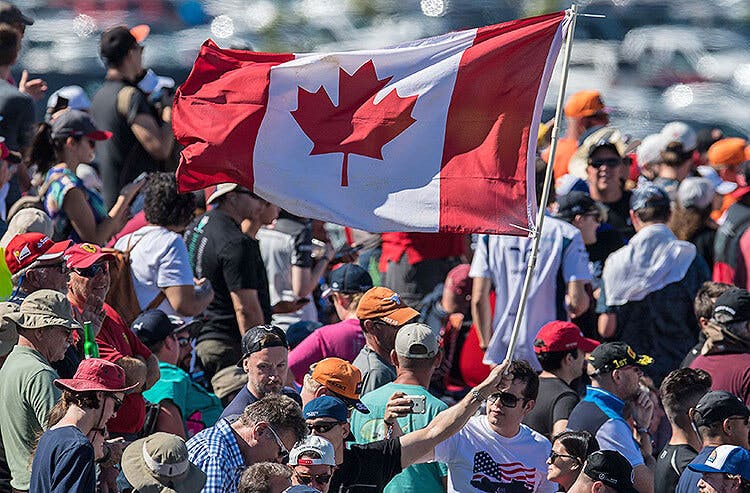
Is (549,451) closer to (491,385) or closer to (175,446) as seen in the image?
(491,385)

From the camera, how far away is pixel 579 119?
13250 mm

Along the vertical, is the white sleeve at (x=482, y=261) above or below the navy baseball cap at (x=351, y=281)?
below

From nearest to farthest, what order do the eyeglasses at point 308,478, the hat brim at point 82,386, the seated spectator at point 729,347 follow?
the hat brim at point 82,386, the eyeglasses at point 308,478, the seated spectator at point 729,347

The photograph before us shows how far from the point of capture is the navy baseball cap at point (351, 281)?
909 cm

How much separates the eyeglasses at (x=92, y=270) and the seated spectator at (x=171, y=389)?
26.1 inches

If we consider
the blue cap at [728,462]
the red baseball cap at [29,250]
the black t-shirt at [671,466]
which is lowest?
the black t-shirt at [671,466]

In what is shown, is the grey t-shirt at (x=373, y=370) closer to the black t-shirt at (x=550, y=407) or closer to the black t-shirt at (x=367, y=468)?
the black t-shirt at (x=550, y=407)

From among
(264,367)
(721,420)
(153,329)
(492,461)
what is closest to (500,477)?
(492,461)

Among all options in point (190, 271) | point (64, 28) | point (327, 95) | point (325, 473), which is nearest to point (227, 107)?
point (327, 95)

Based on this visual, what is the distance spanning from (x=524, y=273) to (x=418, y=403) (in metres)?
2.84

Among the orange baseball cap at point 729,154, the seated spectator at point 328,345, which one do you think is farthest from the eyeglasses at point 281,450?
the orange baseball cap at point 729,154

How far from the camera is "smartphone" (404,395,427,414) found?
23.1 ft

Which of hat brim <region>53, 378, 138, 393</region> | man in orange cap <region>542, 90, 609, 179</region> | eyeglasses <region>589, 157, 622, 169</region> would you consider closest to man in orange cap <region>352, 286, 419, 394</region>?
hat brim <region>53, 378, 138, 393</region>

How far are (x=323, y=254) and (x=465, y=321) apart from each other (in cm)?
111
